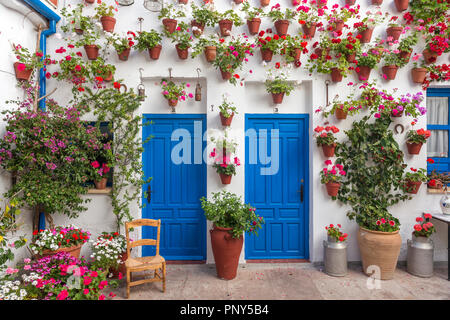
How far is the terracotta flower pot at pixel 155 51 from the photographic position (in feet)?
14.2

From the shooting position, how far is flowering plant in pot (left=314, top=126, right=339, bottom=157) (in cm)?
429

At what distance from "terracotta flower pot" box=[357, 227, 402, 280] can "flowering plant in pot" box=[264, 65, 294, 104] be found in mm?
2404

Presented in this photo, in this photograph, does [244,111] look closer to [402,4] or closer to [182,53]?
[182,53]

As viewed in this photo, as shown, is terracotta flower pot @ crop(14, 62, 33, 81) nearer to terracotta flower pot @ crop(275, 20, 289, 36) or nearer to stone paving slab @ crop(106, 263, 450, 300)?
stone paving slab @ crop(106, 263, 450, 300)

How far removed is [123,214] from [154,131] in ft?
4.54

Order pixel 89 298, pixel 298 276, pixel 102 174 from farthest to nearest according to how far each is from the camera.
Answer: pixel 102 174, pixel 298 276, pixel 89 298

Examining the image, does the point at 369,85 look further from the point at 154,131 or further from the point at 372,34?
the point at 154,131

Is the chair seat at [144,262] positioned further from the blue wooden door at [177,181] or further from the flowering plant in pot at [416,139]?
the flowering plant in pot at [416,139]

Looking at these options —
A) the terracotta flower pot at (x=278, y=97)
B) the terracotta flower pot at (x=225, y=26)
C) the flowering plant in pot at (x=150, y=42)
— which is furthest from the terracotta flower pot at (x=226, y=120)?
the flowering plant in pot at (x=150, y=42)

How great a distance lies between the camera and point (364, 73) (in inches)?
175

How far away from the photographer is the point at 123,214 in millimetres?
4301

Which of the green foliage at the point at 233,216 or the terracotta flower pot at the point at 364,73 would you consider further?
the terracotta flower pot at the point at 364,73

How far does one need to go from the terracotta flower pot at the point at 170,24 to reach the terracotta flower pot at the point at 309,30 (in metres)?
2.01

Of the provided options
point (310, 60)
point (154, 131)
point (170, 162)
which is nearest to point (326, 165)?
point (310, 60)
